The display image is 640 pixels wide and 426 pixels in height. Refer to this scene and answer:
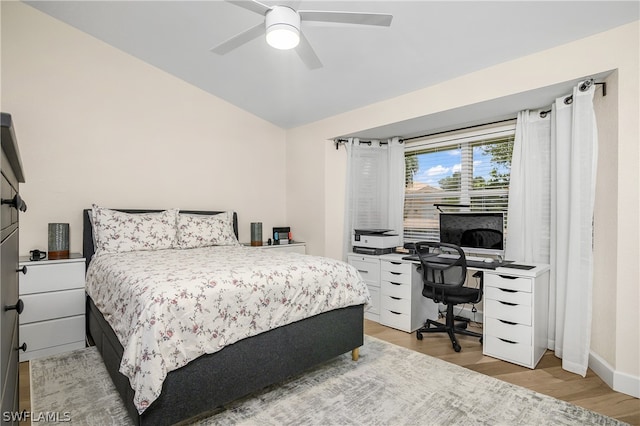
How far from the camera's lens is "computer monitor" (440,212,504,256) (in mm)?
3051

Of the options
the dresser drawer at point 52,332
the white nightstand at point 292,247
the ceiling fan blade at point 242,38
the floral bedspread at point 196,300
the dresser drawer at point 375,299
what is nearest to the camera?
the floral bedspread at point 196,300

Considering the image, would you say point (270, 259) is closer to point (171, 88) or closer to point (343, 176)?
point (343, 176)

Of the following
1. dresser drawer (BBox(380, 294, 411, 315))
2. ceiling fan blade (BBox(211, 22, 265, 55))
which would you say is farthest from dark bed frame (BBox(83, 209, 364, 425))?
ceiling fan blade (BBox(211, 22, 265, 55))

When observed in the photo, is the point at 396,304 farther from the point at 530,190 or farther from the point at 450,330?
the point at 530,190

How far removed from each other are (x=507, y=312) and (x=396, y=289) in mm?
1049

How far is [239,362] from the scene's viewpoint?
6.22 ft

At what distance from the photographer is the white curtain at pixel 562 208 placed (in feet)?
7.96

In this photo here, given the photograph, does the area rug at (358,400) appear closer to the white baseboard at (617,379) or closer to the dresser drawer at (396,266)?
the white baseboard at (617,379)

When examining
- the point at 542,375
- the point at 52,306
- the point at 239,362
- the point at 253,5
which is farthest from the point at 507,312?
the point at 52,306

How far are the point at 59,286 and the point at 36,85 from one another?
6.10ft

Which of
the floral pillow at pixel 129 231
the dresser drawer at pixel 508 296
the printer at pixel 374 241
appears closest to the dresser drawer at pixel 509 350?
the dresser drawer at pixel 508 296

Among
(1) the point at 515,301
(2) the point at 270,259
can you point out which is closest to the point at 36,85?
(2) the point at 270,259

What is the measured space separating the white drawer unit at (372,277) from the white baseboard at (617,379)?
186cm

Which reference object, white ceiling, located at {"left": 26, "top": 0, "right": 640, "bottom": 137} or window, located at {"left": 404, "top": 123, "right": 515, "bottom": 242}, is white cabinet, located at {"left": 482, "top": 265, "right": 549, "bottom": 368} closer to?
window, located at {"left": 404, "top": 123, "right": 515, "bottom": 242}
